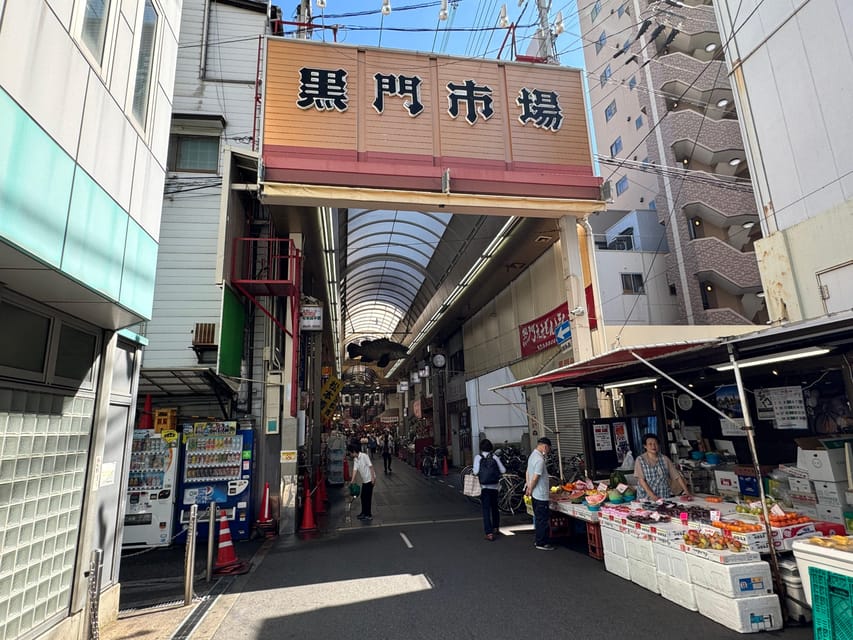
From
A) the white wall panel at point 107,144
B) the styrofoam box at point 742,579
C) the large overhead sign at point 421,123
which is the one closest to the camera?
the white wall panel at point 107,144

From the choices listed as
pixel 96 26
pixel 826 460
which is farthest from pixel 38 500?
pixel 826 460

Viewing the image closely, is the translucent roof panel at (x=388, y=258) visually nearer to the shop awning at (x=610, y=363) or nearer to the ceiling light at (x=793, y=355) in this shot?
the shop awning at (x=610, y=363)

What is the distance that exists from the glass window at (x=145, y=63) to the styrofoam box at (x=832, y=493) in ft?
34.2

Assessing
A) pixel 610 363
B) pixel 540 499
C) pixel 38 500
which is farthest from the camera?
pixel 540 499

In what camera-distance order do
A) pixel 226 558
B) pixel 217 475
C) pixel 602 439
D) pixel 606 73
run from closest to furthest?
pixel 226 558 → pixel 217 475 → pixel 602 439 → pixel 606 73

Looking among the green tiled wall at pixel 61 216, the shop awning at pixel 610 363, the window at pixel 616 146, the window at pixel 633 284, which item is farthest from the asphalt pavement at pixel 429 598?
the window at pixel 616 146

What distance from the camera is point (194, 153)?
13.6 meters

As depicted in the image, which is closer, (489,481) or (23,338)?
(23,338)

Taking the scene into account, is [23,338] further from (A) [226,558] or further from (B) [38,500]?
(A) [226,558]

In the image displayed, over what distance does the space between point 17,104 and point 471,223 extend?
40.2 ft

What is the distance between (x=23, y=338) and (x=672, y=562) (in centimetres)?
741

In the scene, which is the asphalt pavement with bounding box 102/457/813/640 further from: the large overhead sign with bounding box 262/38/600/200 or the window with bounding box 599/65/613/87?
the window with bounding box 599/65/613/87

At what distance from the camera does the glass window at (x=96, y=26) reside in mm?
4559

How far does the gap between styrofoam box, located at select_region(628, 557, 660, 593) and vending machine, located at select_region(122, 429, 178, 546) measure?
28.9 ft
